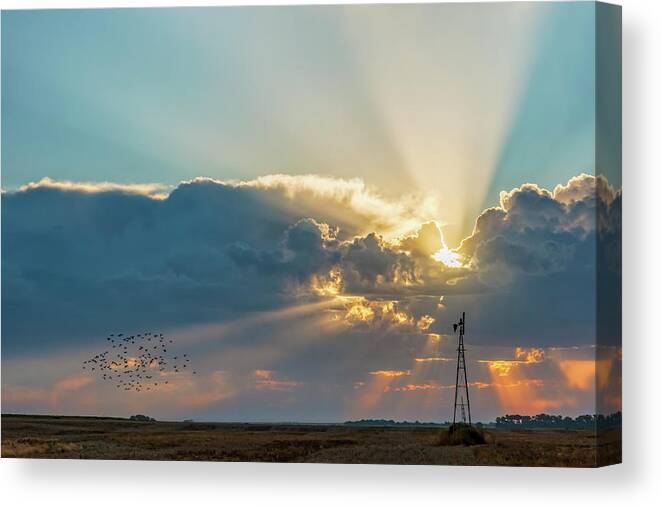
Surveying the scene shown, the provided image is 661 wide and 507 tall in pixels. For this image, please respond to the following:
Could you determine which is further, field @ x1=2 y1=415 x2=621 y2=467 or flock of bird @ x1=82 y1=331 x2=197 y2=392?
flock of bird @ x1=82 y1=331 x2=197 y2=392

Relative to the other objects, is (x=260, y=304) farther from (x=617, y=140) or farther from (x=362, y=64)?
(x=617, y=140)

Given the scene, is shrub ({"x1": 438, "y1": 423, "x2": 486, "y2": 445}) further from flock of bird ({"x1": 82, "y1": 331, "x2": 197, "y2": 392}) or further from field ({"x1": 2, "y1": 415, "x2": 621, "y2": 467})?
flock of bird ({"x1": 82, "y1": 331, "x2": 197, "y2": 392})

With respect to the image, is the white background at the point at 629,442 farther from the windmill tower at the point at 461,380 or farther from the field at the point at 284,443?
the windmill tower at the point at 461,380

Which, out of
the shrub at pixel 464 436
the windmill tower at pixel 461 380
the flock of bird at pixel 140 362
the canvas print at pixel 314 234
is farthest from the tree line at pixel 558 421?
the flock of bird at pixel 140 362

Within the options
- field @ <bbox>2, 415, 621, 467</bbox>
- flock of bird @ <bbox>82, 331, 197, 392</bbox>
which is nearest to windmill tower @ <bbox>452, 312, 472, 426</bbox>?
field @ <bbox>2, 415, 621, 467</bbox>

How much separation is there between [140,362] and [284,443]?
1850 mm

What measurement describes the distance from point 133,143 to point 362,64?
2.75 meters

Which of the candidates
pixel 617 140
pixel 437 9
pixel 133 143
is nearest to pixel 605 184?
pixel 617 140

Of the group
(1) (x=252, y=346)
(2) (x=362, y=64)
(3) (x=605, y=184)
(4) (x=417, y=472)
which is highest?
(2) (x=362, y=64)

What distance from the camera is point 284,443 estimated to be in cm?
1970

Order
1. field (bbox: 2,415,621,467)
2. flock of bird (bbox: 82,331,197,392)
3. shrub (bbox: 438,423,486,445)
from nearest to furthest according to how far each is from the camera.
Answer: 1. field (bbox: 2,415,621,467)
2. shrub (bbox: 438,423,486,445)
3. flock of bird (bbox: 82,331,197,392)

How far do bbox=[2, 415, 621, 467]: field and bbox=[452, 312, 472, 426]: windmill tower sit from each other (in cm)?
34

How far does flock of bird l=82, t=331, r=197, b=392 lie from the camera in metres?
20.0

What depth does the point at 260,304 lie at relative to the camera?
65.1 ft
